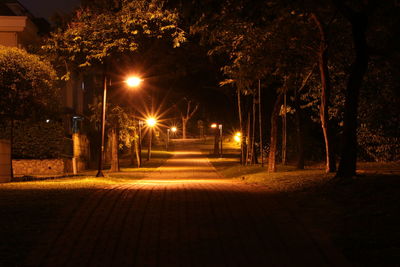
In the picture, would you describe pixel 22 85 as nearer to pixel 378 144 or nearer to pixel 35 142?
pixel 35 142

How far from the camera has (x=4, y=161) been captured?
19938mm

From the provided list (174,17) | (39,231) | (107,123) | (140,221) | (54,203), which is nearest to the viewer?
(39,231)

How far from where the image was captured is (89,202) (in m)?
11.6

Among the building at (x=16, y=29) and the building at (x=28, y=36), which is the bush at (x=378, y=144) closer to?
the building at (x=28, y=36)

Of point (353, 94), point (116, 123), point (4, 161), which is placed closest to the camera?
point (353, 94)

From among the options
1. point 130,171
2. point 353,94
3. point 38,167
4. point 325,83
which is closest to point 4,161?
point 38,167

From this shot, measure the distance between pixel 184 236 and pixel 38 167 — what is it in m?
20.4

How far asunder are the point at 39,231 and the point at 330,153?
1208 centimetres

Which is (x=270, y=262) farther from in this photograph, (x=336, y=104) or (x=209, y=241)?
(x=336, y=104)

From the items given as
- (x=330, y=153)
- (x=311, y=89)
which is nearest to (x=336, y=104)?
(x=311, y=89)

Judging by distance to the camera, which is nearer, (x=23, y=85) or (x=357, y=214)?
(x=357, y=214)

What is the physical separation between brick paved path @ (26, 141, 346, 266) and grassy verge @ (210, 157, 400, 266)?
1.25ft

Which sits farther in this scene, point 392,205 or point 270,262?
point 392,205

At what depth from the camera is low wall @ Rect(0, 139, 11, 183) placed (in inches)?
784
